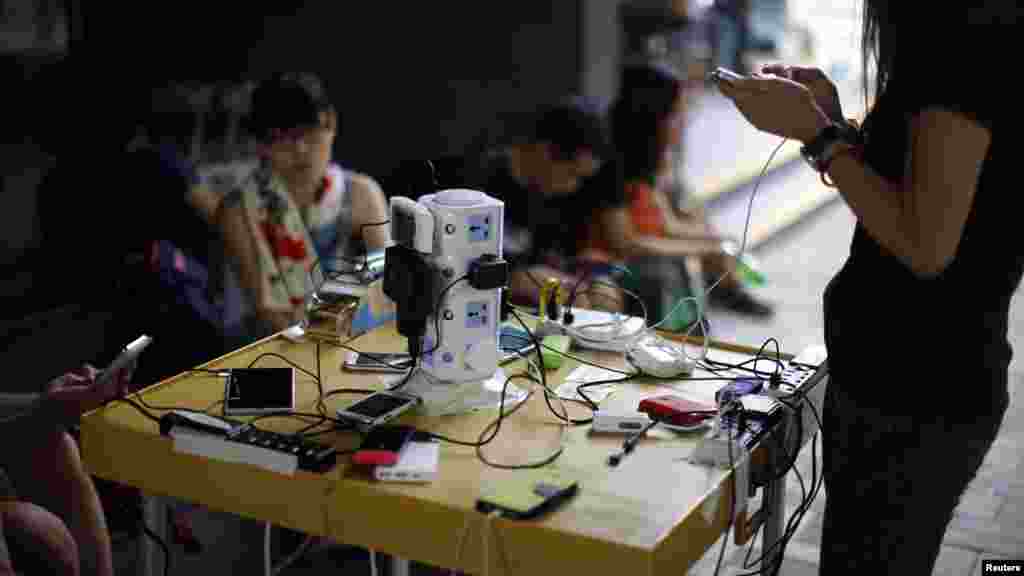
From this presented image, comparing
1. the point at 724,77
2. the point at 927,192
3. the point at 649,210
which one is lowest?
the point at 649,210

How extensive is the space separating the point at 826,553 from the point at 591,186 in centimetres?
234

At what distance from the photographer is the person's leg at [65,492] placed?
2264 mm

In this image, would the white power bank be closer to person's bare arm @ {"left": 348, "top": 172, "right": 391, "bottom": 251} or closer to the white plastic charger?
the white plastic charger

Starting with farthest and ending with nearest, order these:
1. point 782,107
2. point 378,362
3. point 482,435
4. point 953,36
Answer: point 378,362
point 482,435
point 782,107
point 953,36

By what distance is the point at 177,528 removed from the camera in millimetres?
2906

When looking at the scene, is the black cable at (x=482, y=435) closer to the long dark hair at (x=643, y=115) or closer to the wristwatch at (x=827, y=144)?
the wristwatch at (x=827, y=144)

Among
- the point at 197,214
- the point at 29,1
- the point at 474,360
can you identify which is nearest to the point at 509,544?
the point at 474,360

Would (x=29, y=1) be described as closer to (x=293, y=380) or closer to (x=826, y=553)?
(x=293, y=380)

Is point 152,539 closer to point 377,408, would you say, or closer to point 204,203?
point 377,408

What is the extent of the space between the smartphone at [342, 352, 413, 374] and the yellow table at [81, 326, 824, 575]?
3.0 inches

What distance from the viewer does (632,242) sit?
403 centimetres

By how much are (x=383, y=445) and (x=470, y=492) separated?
17 centimetres

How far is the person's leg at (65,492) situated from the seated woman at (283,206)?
2.76 feet

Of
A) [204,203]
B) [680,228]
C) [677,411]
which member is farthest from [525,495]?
[680,228]
